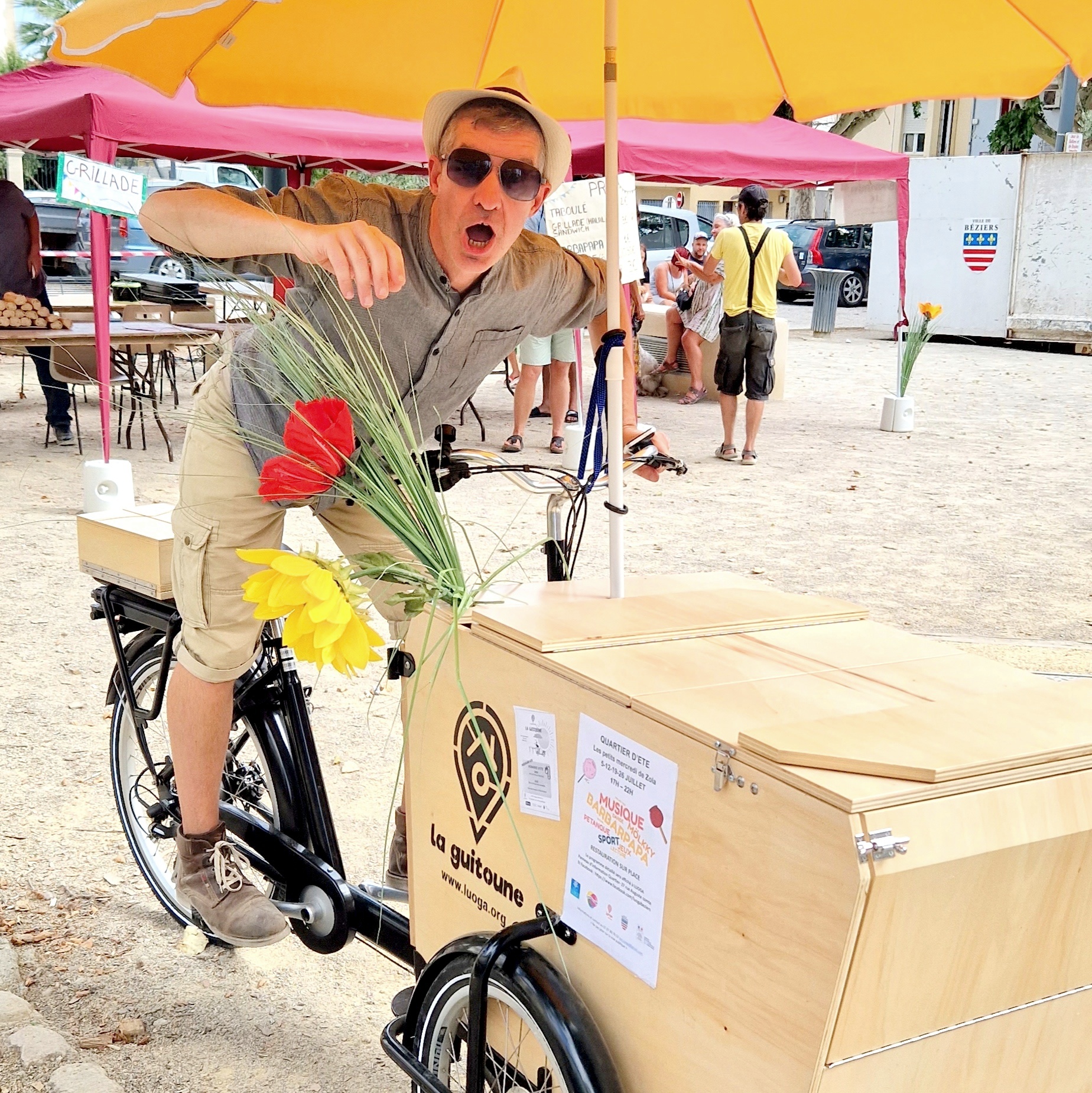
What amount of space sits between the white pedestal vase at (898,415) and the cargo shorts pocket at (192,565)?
944cm

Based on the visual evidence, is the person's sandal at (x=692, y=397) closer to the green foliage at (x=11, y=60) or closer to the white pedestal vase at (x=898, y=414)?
the white pedestal vase at (x=898, y=414)

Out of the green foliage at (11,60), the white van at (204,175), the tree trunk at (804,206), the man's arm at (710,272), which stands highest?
the green foliage at (11,60)

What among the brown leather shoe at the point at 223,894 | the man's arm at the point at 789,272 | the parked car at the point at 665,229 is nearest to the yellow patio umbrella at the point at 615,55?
the brown leather shoe at the point at 223,894

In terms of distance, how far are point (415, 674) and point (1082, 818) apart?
42.0 inches

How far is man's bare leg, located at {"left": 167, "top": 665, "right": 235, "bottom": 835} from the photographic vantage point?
8.39 ft

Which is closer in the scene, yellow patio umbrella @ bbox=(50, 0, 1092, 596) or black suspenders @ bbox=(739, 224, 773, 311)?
yellow patio umbrella @ bbox=(50, 0, 1092, 596)

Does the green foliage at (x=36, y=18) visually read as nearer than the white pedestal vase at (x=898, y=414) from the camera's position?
No

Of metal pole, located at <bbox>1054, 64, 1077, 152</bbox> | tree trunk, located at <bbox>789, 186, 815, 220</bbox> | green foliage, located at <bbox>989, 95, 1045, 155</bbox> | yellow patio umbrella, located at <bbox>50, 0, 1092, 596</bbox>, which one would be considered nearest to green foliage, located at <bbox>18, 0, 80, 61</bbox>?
tree trunk, located at <bbox>789, 186, 815, 220</bbox>

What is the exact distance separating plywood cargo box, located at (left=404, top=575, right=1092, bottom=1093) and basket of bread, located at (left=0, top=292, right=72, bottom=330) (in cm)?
778

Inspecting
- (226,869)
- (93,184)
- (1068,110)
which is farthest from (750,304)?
(1068,110)

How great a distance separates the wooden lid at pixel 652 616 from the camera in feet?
6.05

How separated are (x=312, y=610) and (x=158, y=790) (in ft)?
5.40

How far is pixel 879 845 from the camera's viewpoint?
4.10ft

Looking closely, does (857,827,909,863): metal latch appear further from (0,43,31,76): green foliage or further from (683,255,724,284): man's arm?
(0,43,31,76): green foliage
